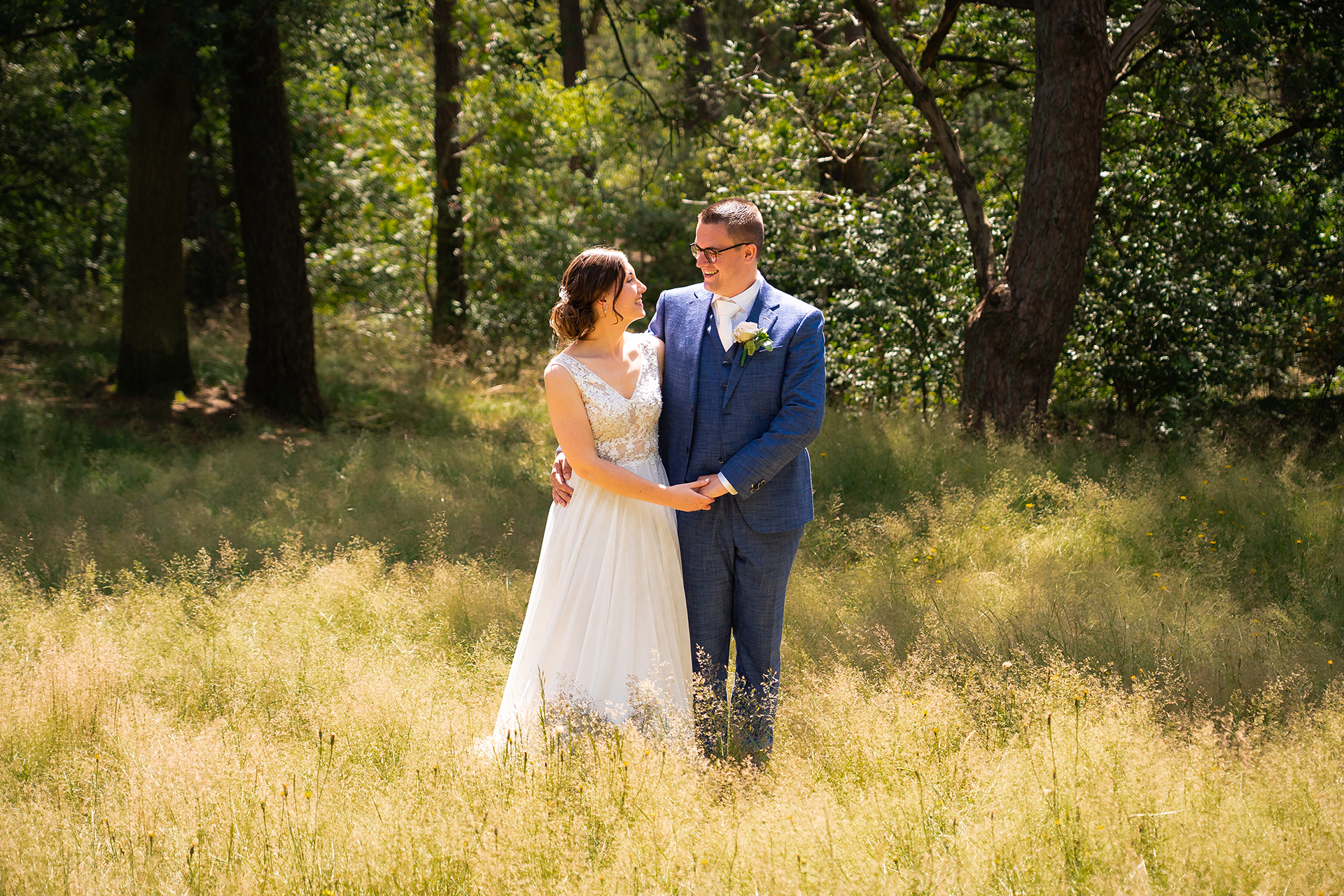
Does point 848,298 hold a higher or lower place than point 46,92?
lower

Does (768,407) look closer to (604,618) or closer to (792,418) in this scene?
(792,418)

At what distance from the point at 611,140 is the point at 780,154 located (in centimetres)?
571

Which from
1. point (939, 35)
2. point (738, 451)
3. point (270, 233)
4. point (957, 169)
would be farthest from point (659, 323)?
point (270, 233)

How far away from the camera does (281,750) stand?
3631 millimetres

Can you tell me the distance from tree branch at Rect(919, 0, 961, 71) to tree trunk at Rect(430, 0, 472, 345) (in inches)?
336

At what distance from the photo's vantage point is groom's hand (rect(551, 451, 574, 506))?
12.1 feet

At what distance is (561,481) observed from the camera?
3.74 metres

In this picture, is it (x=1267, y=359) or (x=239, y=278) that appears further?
(x=239, y=278)

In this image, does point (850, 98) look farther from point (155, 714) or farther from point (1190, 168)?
point (155, 714)

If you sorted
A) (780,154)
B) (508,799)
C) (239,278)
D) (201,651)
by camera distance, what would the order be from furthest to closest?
(239,278) → (780,154) → (201,651) → (508,799)

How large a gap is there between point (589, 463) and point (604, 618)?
1.98ft

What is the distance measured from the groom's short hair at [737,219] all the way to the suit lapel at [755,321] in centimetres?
20

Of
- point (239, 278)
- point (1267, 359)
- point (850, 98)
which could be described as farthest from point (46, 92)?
point (1267, 359)

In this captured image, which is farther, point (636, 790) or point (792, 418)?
point (792, 418)
